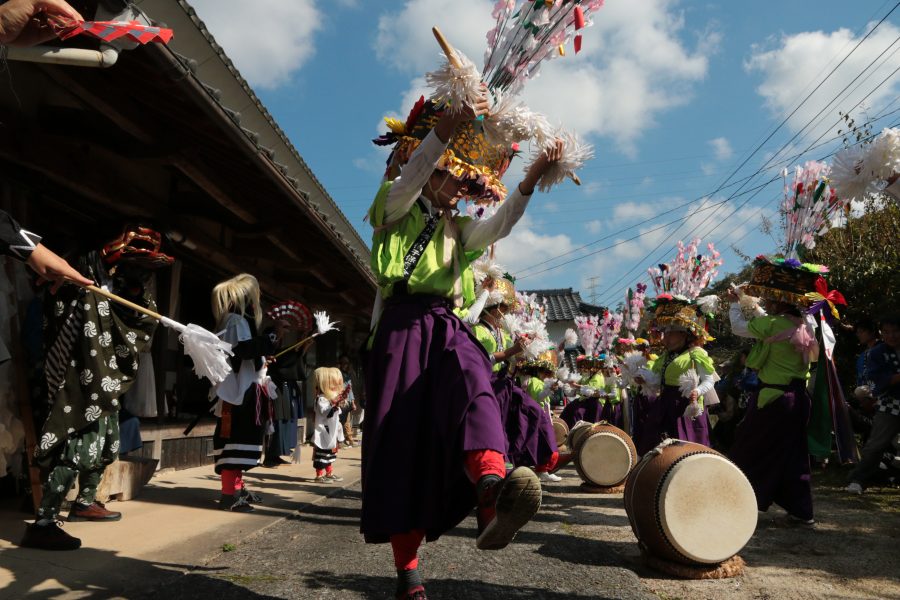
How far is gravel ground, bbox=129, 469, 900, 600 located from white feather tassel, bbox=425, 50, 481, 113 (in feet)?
6.55

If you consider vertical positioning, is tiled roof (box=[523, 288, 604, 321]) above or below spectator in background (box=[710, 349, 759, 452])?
above

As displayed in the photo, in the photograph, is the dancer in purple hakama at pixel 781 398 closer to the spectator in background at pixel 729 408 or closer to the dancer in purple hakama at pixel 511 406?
the dancer in purple hakama at pixel 511 406

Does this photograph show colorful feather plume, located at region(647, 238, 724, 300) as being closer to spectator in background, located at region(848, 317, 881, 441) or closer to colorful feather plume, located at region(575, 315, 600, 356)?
spectator in background, located at region(848, 317, 881, 441)

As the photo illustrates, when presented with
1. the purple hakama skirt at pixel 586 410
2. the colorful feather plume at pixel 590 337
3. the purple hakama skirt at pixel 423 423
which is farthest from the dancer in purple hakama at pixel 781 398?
the colorful feather plume at pixel 590 337

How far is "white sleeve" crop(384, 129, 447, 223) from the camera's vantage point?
8.20ft

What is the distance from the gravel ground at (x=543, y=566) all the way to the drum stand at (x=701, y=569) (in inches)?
1.6

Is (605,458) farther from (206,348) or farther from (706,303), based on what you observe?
(206,348)

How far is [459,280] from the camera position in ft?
9.24

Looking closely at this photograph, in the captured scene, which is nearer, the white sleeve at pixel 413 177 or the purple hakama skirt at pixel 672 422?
the white sleeve at pixel 413 177

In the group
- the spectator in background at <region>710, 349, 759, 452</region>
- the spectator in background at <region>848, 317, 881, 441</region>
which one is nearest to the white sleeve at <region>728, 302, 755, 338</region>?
the spectator in background at <region>848, 317, 881, 441</region>

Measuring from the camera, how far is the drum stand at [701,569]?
3.22 meters

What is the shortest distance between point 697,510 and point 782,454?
1981mm

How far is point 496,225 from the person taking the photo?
2.78 m

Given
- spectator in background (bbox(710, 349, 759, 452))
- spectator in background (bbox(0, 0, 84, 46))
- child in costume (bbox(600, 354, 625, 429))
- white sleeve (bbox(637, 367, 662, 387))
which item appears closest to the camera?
spectator in background (bbox(0, 0, 84, 46))
